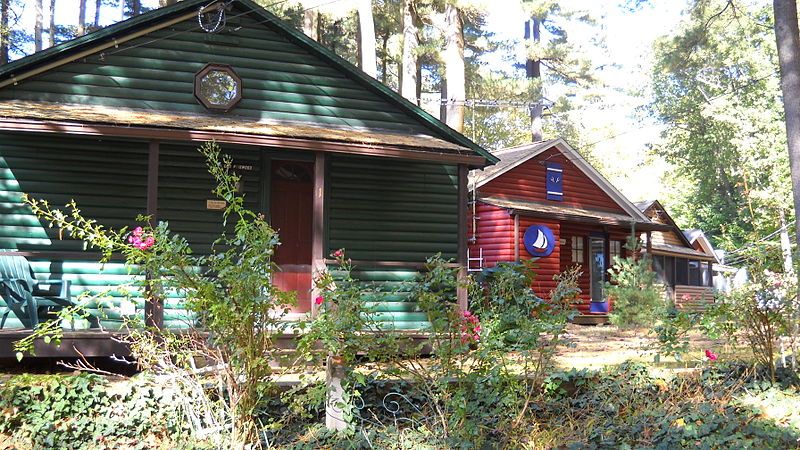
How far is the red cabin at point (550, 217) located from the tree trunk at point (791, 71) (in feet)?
23.3

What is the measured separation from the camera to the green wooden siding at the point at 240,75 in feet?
34.8

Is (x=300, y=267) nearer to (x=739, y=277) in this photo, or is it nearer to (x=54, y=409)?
(x=54, y=409)

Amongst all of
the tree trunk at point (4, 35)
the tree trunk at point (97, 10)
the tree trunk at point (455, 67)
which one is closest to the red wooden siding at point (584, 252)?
the tree trunk at point (455, 67)

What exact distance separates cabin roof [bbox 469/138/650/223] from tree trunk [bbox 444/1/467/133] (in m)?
1.47

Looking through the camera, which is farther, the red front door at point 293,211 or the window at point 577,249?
the window at point 577,249

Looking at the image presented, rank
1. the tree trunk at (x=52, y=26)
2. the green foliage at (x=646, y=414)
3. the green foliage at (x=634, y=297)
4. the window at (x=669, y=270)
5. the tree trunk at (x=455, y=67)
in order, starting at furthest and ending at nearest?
the tree trunk at (x=52, y=26) → the window at (x=669, y=270) → the tree trunk at (x=455, y=67) → the green foliage at (x=634, y=297) → the green foliage at (x=646, y=414)

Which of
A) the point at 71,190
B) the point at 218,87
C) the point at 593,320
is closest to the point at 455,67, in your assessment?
the point at 593,320

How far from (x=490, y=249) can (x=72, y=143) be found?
1152 centimetres

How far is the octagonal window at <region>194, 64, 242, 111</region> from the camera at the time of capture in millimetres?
11141

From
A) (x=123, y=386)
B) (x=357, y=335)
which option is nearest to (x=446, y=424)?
(x=357, y=335)

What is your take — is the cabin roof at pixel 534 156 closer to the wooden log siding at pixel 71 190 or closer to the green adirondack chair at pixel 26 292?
the wooden log siding at pixel 71 190

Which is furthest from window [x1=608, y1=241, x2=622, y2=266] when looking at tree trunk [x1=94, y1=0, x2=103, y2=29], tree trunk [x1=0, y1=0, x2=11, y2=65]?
tree trunk [x1=94, y1=0, x2=103, y2=29]

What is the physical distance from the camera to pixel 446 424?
621 centimetres

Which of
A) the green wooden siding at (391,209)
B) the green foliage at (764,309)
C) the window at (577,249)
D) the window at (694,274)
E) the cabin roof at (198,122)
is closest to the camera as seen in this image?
the green foliage at (764,309)
